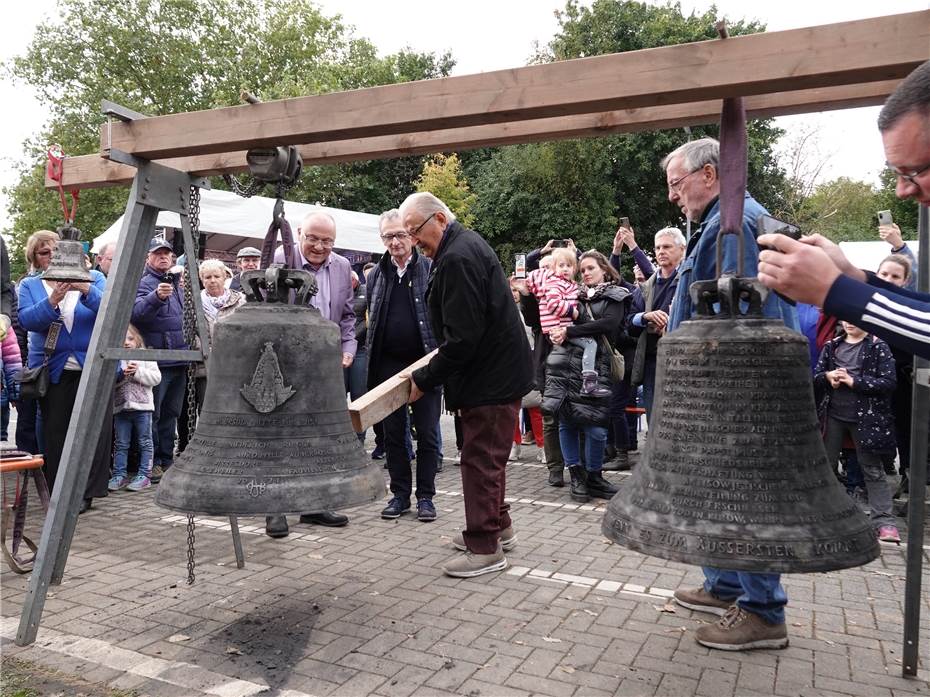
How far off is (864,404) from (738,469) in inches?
163

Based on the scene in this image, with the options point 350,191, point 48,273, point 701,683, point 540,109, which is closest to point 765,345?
point 540,109

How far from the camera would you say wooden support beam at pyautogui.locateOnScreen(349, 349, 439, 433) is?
3.65 m

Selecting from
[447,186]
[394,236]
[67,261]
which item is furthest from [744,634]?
[447,186]

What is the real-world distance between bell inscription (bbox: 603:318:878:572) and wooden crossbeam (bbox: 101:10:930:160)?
826mm

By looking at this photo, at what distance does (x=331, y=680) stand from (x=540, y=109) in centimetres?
239

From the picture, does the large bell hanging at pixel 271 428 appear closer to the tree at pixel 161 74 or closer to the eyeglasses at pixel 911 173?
the eyeglasses at pixel 911 173

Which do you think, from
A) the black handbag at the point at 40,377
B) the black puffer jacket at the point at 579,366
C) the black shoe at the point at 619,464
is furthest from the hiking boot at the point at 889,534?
the black handbag at the point at 40,377

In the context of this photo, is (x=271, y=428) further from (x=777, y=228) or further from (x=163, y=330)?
(x=163, y=330)

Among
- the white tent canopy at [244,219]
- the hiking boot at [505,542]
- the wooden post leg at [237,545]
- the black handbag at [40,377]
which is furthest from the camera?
the white tent canopy at [244,219]

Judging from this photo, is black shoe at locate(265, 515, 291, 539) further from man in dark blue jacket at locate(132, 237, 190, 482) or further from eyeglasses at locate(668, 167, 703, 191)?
eyeglasses at locate(668, 167, 703, 191)

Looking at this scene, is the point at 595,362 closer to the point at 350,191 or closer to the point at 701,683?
the point at 701,683

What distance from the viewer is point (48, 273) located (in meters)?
3.96

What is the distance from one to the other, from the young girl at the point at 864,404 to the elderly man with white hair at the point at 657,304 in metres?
1.31

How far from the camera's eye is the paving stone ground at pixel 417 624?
2.89 m
